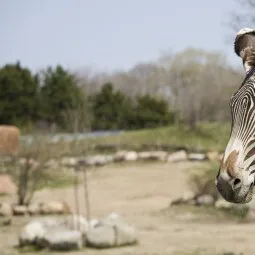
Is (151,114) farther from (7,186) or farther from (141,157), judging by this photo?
(7,186)

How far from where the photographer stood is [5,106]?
36.8 m

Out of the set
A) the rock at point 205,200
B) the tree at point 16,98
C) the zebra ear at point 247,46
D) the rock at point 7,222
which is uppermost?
the zebra ear at point 247,46

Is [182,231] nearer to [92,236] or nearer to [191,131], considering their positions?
[92,236]

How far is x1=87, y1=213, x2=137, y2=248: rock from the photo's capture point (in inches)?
372

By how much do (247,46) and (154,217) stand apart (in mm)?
10676

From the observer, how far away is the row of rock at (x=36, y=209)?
14.0 metres

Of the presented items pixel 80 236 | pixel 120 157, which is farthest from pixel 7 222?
pixel 120 157

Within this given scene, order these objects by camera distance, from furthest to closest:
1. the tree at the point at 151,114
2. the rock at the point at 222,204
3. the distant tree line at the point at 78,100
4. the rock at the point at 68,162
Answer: the tree at the point at 151,114
the distant tree line at the point at 78,100
the rock at the point at 68,162
the rock at the point at 222,204

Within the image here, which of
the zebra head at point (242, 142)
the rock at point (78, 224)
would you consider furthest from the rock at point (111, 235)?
the zebra head at point (242, 142)

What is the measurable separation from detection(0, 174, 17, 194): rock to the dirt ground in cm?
80

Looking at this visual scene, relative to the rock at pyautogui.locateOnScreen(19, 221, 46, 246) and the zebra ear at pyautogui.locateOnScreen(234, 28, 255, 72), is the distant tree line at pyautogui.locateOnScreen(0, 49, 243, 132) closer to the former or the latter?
the rock at pyautogui.locateOnScreen(19, 221, 46, 246)

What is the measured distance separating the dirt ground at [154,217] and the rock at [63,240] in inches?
8.4

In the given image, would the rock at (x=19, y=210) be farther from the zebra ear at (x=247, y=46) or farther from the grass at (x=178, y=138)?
the grass at (x=178, y=138)

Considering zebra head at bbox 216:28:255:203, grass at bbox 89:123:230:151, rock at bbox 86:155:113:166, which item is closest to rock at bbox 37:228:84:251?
zebra head at bbox 216:28:255:203
